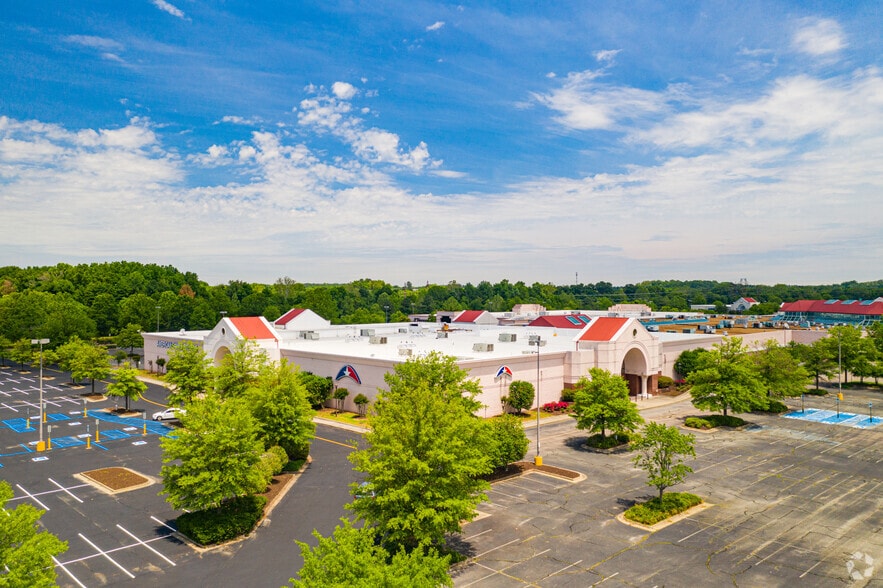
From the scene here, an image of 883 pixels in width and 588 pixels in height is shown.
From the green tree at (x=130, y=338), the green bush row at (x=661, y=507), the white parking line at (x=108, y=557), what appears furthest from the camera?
the green tree at (x=130, y=338)

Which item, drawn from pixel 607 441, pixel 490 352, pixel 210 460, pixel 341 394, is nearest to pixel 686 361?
pixel 490 352

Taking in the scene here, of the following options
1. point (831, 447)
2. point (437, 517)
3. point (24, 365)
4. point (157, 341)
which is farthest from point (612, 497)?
point (24, 365)

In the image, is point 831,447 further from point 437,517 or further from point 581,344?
point 437,517

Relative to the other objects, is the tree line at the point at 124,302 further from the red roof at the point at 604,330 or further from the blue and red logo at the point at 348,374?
the red roof at the point at 604,330

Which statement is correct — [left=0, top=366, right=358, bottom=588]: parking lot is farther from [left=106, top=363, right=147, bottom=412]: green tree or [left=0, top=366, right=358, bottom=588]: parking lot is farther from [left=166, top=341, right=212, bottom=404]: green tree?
[left=166, top=341, right=212, bottom=404]: green tree

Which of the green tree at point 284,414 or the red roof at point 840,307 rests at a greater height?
the red roof at point 840,307

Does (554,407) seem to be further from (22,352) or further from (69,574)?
(22,352)

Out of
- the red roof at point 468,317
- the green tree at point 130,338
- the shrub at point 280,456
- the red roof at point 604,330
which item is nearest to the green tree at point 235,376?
the shrub at point 280,456

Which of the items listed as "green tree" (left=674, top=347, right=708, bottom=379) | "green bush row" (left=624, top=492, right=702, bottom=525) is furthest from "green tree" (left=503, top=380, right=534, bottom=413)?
"green tree" (left=674, top=347, right=708, bottom=379)
